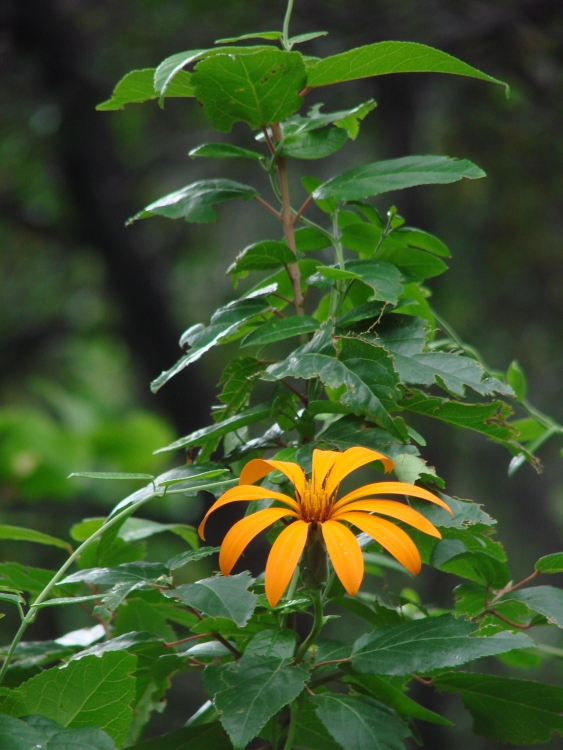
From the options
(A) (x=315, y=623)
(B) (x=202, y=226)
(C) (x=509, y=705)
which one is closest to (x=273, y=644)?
(A) (x=315, y=623)

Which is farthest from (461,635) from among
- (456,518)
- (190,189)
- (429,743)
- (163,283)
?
(429,743)

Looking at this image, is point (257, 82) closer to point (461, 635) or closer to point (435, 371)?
point (435, 371)

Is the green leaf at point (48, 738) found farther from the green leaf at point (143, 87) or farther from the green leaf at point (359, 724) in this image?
the green leaf at point (143, 87)

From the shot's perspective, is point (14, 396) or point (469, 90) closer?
point (14, 396)

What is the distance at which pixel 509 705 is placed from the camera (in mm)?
406

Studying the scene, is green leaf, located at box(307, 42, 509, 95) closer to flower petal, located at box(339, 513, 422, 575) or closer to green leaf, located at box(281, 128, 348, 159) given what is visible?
green leaf, located at box(281, 128, 348, 159)

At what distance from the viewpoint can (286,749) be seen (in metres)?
0.37

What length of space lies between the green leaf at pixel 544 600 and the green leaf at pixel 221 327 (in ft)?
0.72

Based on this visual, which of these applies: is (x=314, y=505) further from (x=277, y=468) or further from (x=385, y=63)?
(x=385, y=63)

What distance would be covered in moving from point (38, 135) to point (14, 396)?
0.78 meters

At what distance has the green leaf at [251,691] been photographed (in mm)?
317

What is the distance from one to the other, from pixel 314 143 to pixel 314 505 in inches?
8.9

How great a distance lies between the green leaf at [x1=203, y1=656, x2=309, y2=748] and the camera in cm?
32

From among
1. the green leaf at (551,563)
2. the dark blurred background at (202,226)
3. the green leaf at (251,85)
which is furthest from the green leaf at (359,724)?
the dark blurred background at (202,226)
